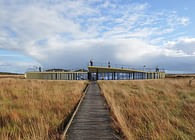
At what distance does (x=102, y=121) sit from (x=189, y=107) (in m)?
5.75

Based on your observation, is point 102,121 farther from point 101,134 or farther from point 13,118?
point 13,118

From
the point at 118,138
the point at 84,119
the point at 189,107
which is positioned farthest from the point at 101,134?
the point at 189,107

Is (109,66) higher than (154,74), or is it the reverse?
(109,66)

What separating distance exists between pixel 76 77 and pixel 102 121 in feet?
120

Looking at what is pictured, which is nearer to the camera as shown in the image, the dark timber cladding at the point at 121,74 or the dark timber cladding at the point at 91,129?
the dark timber cladding at the point at 91,129

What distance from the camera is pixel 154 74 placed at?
48.6 m

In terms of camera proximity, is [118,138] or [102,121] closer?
[118,138]

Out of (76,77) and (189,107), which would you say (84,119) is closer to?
(189,107)

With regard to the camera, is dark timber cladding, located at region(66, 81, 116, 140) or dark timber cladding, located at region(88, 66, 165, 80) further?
dark timber cladding, located at region(88, 66, 165, 80)

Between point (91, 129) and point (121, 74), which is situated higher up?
point (121, 74)

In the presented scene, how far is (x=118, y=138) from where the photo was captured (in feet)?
11.0

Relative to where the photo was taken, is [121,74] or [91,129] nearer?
[91,129]

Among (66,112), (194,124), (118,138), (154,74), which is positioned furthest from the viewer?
(154,74)

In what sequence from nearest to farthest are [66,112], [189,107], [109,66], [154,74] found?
[66,112] < [189,107] < [109,66] < [154,74]
